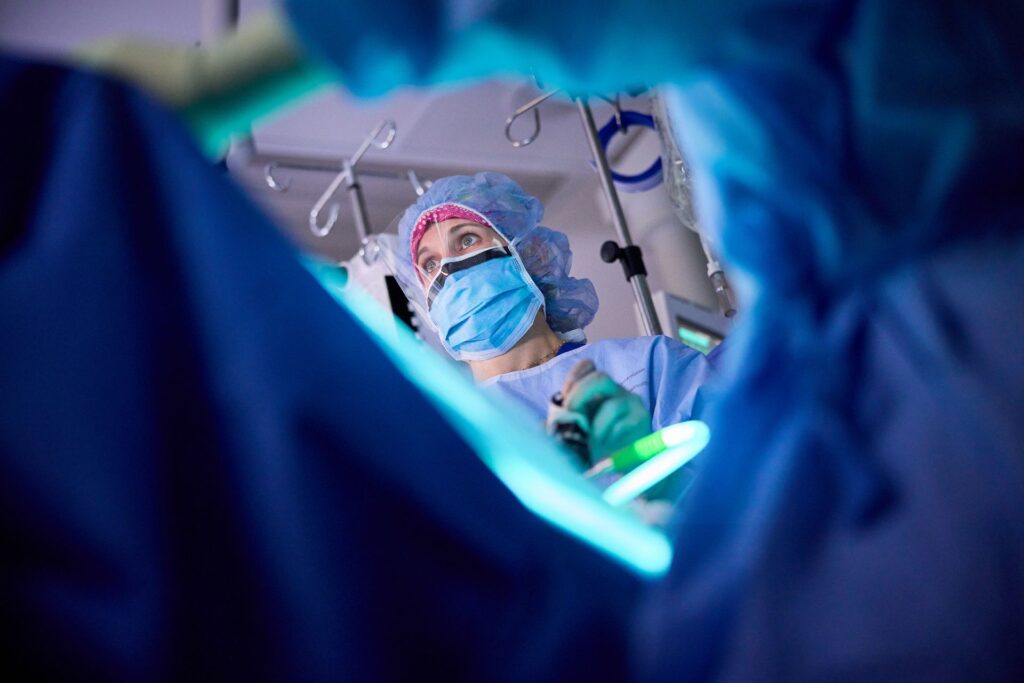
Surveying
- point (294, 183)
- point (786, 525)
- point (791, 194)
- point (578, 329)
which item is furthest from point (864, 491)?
point (294, 183)

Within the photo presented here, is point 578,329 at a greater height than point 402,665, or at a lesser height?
greater

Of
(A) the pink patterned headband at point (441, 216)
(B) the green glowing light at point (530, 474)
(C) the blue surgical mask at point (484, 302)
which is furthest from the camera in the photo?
(A) the pink patterned headband at point (441, 216)

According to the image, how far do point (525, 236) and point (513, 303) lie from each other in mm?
219

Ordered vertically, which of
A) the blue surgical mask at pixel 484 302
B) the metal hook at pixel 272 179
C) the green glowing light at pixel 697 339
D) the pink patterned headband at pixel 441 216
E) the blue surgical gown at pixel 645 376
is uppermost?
the metal hook at pixel 272 179

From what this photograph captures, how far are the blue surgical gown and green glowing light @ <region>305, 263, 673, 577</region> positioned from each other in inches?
45.8

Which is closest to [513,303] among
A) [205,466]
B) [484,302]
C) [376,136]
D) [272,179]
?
[484,302]

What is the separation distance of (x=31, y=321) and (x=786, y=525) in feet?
1.40

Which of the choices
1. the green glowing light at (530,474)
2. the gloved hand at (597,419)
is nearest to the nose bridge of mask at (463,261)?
the gloved hand at (597,419)

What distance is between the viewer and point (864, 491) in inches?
18.5

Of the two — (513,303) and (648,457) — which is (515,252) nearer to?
(513,303)

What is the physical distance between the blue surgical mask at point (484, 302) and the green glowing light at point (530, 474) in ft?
4.80

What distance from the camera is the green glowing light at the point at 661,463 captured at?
79 centimetres

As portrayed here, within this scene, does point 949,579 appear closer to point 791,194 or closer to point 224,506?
point 791,194

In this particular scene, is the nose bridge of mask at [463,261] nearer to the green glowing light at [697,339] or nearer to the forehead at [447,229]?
the forehead at [447,229]
